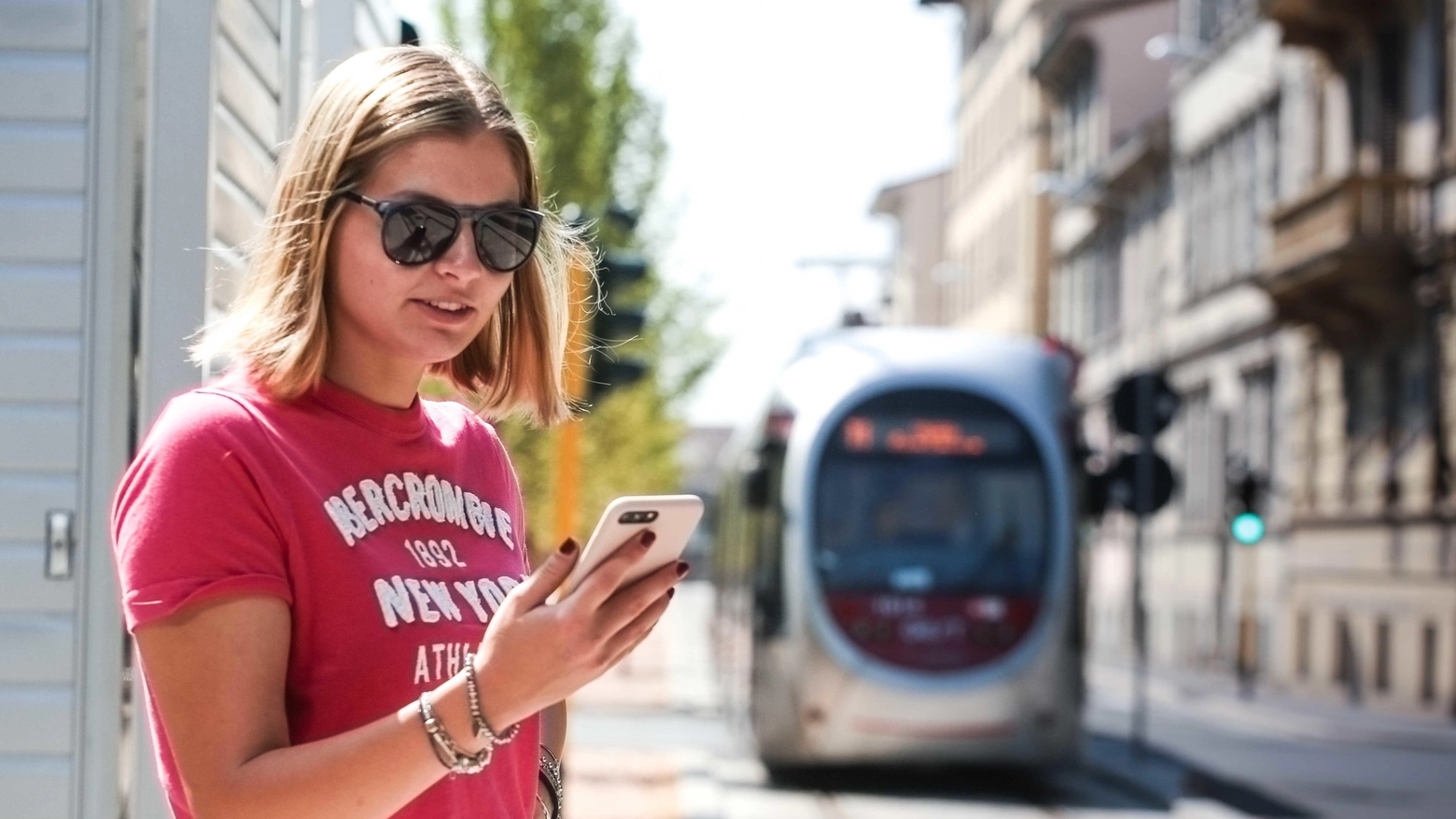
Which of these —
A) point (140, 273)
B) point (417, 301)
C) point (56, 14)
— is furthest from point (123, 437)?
point (417, 301)

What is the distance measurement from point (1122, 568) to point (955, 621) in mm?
36387

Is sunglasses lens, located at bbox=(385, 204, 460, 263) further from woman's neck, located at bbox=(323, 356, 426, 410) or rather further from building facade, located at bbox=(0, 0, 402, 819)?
building facade, located at bbox=(0, 0, 402, 819)

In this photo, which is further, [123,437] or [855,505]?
[855,505]

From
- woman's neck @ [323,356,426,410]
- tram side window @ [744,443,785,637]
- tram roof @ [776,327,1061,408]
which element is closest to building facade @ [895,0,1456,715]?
tram roof @ [776,327,1061,408]

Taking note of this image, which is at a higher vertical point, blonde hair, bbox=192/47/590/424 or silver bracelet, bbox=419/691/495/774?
blonde hair, bbox=192/47/590/424

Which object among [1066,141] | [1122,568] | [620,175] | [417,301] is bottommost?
[1122,568]

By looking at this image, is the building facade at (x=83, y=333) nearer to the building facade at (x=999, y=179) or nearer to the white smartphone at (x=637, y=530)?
the white smartphone at (x=637, y=530)

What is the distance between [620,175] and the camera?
31609mm

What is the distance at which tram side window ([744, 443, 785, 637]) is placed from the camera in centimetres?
1653

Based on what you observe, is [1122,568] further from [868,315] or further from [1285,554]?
[868,315]

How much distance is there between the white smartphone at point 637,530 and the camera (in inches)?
84.5

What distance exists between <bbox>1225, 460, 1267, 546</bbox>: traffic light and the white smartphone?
19.0 metres

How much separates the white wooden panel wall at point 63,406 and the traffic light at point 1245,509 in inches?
688

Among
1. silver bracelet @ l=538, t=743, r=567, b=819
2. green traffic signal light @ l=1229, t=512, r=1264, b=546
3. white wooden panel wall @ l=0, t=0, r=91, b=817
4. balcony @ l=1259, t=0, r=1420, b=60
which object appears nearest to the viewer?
silver bracelet @ l=538, t=743, r=567, b=819
